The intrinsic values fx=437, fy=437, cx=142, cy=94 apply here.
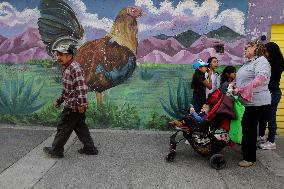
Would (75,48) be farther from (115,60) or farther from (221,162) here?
(221,162)

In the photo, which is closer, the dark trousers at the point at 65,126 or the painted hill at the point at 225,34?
the dark trousers at the point at 65,126

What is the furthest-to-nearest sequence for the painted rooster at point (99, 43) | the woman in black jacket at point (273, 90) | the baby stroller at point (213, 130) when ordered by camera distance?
1. the painted rooster at point (99, 43)
2. the woman in black jacket at point (273, 90)
3. the baby stroller at point (213, 130)

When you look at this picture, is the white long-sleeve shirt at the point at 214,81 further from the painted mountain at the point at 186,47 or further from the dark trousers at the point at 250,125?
the dark trousers at the point at 250,125

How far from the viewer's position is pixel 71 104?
6297 mm

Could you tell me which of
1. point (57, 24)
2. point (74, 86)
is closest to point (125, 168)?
point (74, 86)

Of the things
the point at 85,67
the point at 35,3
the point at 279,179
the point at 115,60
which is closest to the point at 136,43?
the point at 115,60

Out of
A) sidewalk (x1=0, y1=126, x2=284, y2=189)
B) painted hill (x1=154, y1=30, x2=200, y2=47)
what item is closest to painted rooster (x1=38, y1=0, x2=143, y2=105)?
painted hill (x1=154, y1=30, x2=200, y2=47)

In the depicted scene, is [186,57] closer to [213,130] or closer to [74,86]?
[213,130]

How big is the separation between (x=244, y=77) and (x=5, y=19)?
4736mm

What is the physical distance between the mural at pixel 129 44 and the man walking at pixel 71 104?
69.1 inches

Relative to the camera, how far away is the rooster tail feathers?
8.23m

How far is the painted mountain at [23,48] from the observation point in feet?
27.3

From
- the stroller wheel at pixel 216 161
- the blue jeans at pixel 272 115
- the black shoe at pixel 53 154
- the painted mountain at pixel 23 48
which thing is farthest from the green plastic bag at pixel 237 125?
the painted mountain at pixel 23 48

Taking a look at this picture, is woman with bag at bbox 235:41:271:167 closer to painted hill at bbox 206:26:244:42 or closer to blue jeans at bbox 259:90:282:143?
blue jeans at bbox 259:90:282:143
